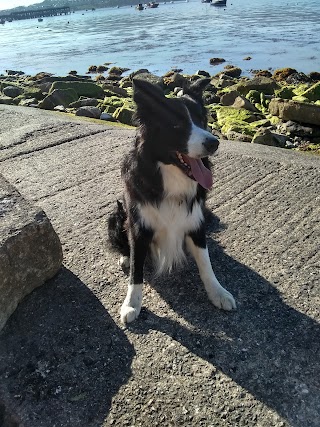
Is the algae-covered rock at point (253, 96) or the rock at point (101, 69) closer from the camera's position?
the algae-covered rock at point (253, 96)

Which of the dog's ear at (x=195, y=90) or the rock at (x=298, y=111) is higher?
the dog's ear at (x=195, y=90)

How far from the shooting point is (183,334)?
282 cm

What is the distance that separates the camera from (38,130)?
22.2ft

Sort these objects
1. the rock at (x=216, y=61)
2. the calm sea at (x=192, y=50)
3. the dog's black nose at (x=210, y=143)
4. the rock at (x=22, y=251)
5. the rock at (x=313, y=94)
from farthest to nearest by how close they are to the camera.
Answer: the rock at (x=216, y=61), the calm sea at (x=192, y=50), the rock at (x=313, y=94), the rock at (x=22, y=251), the dog's black nose at (x=210, y=143)

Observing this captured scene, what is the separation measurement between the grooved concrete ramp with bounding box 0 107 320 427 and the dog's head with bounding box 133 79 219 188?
1004mm

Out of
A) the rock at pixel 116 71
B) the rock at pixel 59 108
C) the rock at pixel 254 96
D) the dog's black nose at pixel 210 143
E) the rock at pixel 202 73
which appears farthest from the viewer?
the rock at pixel 116 71

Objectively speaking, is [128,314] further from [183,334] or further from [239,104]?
[239,104]

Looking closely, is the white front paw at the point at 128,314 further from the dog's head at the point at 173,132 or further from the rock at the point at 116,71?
the rock at the point at 116,71

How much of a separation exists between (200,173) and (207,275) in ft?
2.73

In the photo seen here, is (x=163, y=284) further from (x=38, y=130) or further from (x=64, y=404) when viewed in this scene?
(x=38, y=130)

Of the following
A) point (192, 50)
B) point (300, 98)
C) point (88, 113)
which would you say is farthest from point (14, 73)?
point (300, 98)

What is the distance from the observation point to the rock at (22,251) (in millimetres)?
2859

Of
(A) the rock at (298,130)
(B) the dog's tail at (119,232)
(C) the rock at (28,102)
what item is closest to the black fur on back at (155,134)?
(B) the dog's tail at (119,232)

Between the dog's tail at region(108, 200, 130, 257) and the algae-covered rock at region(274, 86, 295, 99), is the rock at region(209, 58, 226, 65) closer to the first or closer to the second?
the algae-covered rock at region(274, 86, 295, 99)
